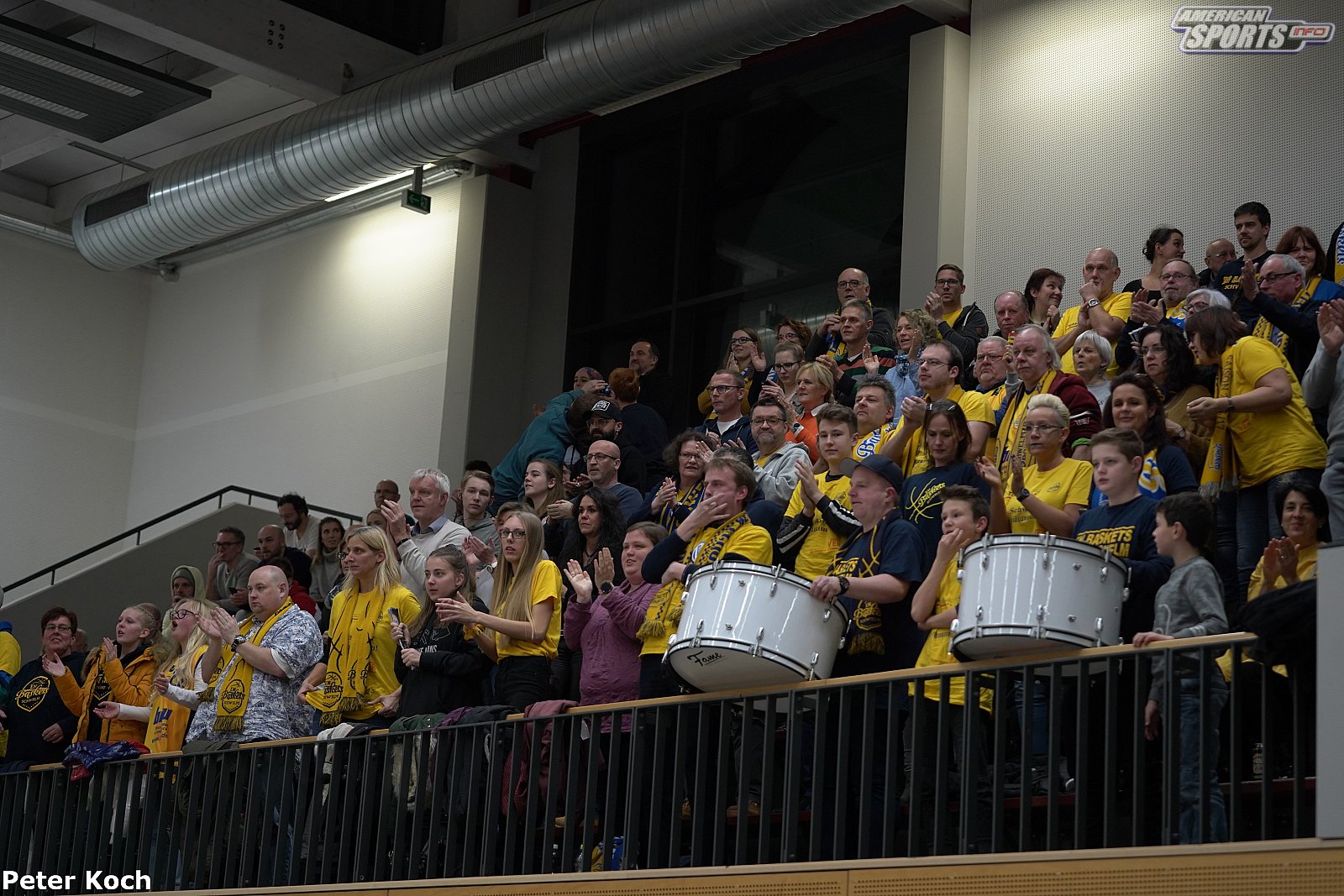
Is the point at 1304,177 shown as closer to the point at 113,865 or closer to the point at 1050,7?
the point at 1050,7

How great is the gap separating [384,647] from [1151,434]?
3.36 meters

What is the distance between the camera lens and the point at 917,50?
11531 millimetres

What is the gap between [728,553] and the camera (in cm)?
611

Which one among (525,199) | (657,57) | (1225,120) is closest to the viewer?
(1225,120)

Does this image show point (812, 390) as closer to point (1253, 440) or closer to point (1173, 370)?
Result: point (1173, 370)

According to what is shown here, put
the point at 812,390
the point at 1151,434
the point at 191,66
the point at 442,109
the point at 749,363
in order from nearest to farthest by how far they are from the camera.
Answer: the point at 1151,434
the point at 812,390
the point at 749,363
the point at 442,109
the point at 191,66

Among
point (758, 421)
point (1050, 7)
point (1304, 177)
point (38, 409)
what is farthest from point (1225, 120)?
point (38, 409)

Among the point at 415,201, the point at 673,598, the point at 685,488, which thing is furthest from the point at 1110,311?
the point at 415,201

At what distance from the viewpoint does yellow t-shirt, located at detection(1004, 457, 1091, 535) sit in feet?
19.6

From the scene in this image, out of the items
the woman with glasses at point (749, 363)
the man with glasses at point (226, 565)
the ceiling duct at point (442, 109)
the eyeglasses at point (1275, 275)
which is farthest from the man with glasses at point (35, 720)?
the eyeglasses at point (1275, 275)

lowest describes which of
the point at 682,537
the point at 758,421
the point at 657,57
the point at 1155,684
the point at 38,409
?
the point at 1155,684

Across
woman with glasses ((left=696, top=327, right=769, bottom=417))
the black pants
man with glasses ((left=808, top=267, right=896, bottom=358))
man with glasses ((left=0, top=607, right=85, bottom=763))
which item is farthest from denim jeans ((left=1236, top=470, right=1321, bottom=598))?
man with glasses ((left=0, top=607, right=85, bottom=763))

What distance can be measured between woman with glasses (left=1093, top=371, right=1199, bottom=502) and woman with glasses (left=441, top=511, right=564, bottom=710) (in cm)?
224

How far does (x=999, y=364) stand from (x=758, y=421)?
1.14m
